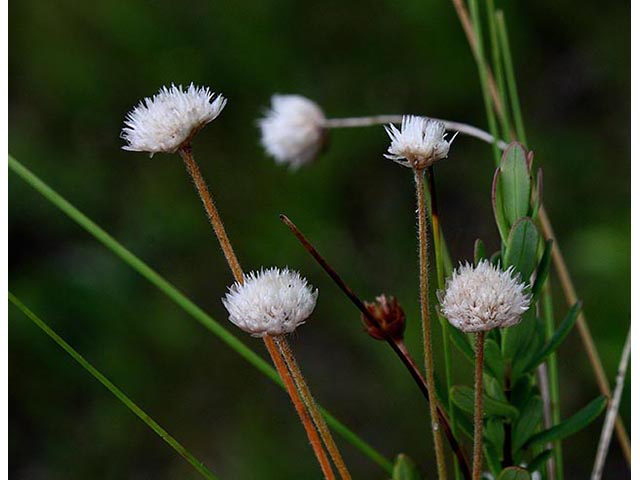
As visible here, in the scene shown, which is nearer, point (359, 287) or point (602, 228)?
point (602, 228)

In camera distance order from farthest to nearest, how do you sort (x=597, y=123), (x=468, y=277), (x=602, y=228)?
1. (x=597, y=123)
2. (x=602, y=228)
3. (x=468, y=277)

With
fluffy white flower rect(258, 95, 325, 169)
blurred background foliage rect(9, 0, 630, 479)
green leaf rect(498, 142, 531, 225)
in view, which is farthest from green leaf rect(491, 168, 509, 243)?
blurred background foliage rect(9, 0, 630, 479)

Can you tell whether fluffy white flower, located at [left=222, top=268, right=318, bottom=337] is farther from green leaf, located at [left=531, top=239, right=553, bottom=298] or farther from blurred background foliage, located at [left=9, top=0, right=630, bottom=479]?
blurred background foliage, located at [left=9, top=0, right=630, bottom=479]

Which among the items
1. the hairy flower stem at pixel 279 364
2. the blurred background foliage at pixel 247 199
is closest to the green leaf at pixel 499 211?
the hairy flower stem at pixel 279 364

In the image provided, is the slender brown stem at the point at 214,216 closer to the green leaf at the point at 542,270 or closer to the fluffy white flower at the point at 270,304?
the fluffy white flower at the point at 270,304

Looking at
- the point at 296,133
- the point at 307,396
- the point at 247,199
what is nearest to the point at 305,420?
the point at 307,396

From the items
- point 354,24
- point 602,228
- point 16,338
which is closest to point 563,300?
point 602,228
